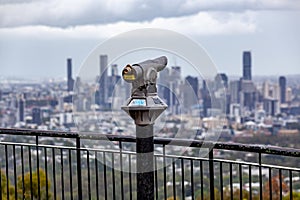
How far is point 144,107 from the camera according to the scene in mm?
2895

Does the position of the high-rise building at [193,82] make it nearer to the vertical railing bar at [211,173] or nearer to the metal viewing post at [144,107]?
the metal viewing post at [144,107]

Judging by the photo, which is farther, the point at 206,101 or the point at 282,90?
the point at 282,90

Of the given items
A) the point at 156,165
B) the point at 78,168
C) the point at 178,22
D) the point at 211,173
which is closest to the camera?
the point at 156,165

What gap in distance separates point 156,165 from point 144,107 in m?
0.61

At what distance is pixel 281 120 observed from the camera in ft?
40.2

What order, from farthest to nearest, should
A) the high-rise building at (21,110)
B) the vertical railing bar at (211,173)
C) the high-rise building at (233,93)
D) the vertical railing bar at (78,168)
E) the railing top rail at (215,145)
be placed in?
the high-rise building at (21,110), the high-rise building at (233,93), the vertical railing bar at (78,168), the vertical railing bar at (211,173), the railing top rail at (215,145)

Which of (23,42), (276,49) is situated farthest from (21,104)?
(276,49)

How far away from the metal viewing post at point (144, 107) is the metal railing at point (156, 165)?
297 mm

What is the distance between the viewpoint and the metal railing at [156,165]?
3.52 meters

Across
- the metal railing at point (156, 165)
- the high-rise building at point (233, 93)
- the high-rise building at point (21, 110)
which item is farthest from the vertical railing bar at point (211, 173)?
the high-rise building at point (21, 110)

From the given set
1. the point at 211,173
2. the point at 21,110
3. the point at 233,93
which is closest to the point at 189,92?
the point at 211,173

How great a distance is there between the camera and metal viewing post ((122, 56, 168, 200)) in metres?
2.88

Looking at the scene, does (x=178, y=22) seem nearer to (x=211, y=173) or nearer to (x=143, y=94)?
(x=211, y=173)

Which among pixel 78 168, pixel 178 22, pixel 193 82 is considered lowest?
pixel 78 168
